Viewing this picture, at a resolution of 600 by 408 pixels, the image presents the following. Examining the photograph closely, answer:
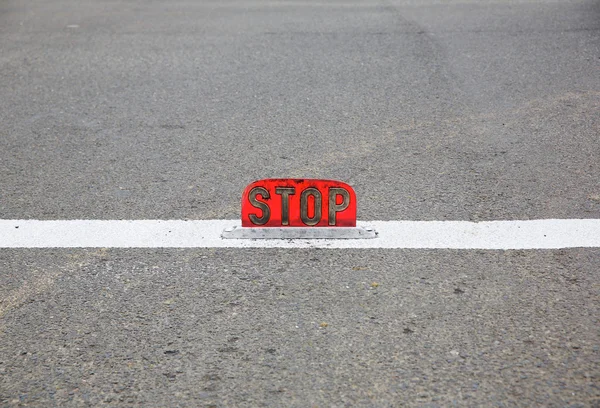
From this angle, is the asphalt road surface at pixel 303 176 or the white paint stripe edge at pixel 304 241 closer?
the asphalt road surface at pixel 303 176

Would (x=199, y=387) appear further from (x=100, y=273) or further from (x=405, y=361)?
(x=100, y=273)

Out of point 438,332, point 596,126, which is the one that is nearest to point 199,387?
point 438,332

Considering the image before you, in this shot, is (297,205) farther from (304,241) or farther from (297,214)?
(304,241)

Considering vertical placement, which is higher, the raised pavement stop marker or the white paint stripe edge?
the raised pavement stop marker

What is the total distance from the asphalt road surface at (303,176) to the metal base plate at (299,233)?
0.17 metres

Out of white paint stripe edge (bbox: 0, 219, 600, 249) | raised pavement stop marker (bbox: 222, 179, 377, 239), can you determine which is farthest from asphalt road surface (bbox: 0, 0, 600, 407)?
raised pavement stop marker (bbox: 222, 179, 377, 239)

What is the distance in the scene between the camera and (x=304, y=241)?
4148 mm

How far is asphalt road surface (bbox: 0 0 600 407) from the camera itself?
9.86ft

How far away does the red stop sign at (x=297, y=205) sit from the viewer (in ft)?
13.6

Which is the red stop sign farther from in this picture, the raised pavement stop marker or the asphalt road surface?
the asphalt road surface

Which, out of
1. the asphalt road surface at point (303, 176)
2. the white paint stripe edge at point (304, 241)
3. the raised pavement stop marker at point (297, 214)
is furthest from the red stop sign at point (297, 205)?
the asphalt road surface at point (303, 176)

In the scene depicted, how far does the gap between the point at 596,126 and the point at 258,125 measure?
254 cm

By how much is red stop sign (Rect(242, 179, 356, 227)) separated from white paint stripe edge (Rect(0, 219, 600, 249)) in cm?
12

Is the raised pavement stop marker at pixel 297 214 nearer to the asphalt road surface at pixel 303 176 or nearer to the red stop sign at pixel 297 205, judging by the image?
the red stop sign at pixel 297 205
